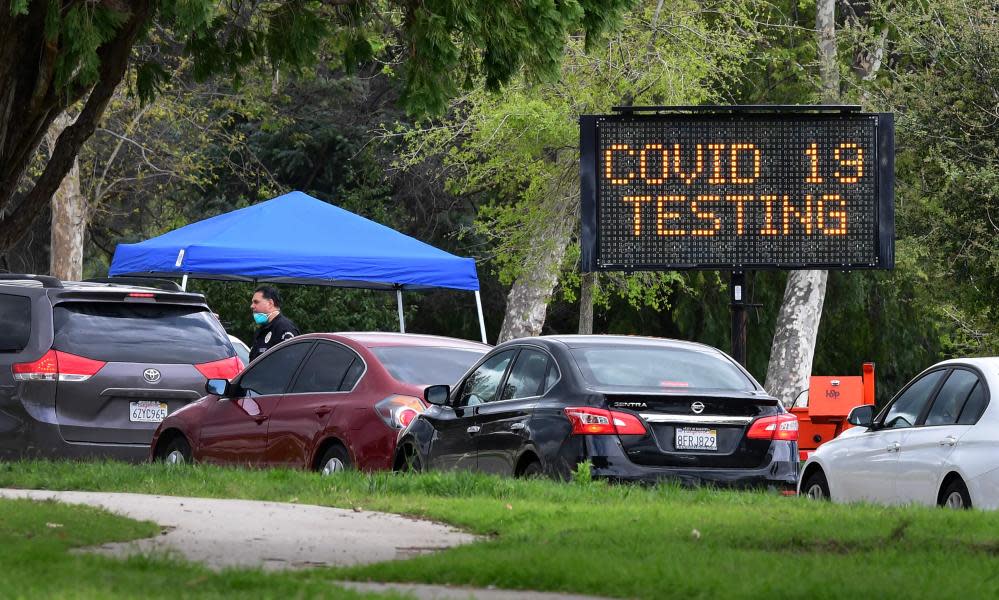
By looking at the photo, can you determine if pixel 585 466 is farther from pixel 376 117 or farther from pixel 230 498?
pixel 376 117

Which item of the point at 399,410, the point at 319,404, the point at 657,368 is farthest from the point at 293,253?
the point at 657,368

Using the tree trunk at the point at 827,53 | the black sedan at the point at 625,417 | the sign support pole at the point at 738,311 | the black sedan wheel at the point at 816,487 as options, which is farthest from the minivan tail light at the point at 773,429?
the tree trunk at the point at 827,53

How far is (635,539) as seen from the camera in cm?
827

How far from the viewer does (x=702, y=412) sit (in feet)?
36.8

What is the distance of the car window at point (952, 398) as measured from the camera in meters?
11.4

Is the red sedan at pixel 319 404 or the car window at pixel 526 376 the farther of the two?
the red sedan at pixel 319 404

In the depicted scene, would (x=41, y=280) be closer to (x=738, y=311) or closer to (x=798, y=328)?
(x=738, y=311)

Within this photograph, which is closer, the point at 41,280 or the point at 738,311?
the point at 41,280

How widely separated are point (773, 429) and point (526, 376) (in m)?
1.76

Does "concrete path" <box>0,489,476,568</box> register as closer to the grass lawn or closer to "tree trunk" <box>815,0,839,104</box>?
→ the grass lawn

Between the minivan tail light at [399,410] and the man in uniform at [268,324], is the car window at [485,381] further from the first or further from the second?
the man in uniform at [268,324]

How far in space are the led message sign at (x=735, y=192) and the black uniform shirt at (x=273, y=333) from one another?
10.4ft

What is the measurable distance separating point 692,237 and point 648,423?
5.75 m

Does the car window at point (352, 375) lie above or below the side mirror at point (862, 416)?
above
